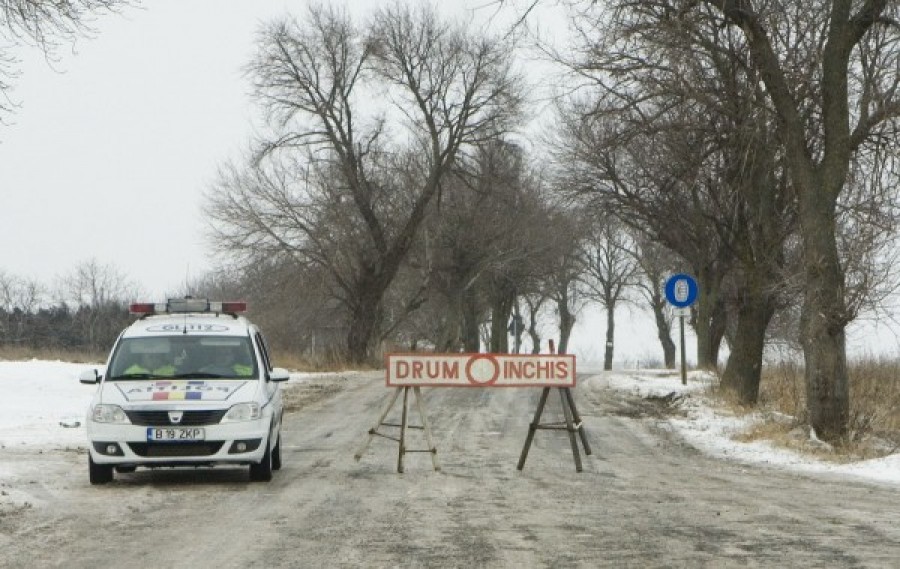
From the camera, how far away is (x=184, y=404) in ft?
49.1

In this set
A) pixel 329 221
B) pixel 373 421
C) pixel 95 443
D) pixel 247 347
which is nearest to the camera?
pixel 95 443

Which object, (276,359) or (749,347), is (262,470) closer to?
(749,347)

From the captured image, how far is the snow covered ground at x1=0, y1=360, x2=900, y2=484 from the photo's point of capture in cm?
1775

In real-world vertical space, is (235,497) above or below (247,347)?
below

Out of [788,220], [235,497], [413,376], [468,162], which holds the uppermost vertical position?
[468,162]

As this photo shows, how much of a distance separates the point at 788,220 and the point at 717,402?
4309 mm

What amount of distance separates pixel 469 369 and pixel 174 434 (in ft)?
12.5

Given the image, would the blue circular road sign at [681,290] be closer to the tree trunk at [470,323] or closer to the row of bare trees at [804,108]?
the row of bare trees at [804,108]

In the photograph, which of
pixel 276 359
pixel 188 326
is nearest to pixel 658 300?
pixel 276 359

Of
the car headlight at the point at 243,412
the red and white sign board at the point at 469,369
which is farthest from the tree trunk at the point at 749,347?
the car headlight at the point at 243,412

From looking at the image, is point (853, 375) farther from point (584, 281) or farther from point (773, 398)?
point (584, 281)

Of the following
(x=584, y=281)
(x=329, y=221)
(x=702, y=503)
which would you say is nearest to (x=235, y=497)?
(x=702, y=503)

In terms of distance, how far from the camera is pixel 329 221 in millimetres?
51438

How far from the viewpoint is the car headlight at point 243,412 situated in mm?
15062
